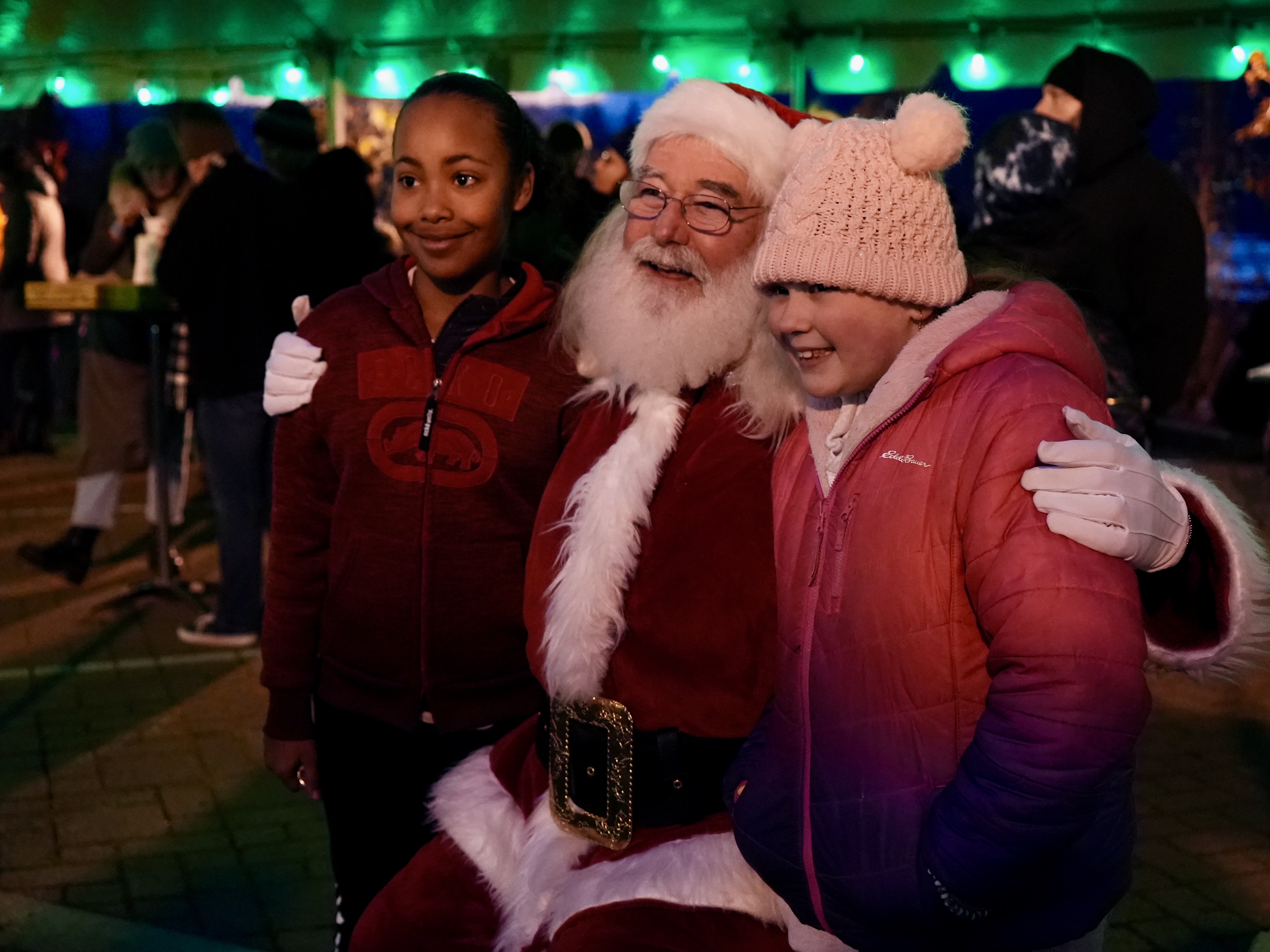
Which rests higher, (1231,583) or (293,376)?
(293,376)

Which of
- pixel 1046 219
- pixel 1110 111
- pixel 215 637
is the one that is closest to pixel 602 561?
pixel 1046 219

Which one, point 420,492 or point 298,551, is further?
point 298,551

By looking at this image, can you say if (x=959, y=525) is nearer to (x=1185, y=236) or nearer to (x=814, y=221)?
(x=814, y=221)

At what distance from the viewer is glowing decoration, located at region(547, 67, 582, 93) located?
34.2ft

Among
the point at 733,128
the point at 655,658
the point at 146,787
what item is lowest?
the point at 146,787

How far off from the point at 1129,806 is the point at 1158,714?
391 centimetres

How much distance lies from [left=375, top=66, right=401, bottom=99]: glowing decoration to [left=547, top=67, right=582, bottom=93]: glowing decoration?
128cm

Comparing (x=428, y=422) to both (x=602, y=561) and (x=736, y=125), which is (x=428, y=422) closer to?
(x=602, y=561)

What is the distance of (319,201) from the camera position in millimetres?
5848

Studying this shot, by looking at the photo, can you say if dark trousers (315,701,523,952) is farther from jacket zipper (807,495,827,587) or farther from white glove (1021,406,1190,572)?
white glove (1021,406,1190,572)

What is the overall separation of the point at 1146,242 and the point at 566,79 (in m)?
6.67

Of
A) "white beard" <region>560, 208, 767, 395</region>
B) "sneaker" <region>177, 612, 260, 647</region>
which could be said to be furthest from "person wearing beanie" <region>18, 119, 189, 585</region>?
"white beard" <region>560, 208, 767, 395</region>

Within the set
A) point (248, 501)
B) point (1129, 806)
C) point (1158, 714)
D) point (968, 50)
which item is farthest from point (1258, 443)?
point (1129, 806)

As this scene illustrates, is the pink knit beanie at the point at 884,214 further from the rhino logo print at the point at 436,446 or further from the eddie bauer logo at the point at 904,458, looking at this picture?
the rhino logo print at the point at 436,446
